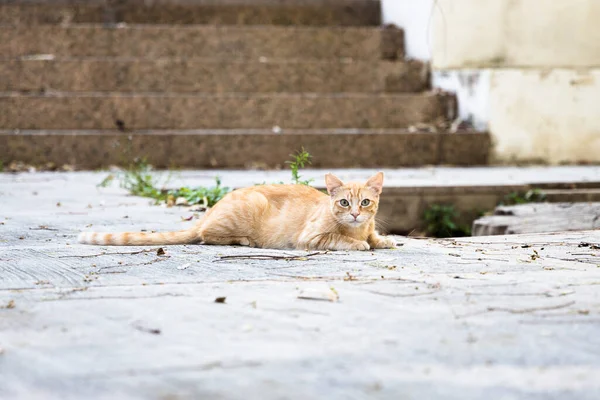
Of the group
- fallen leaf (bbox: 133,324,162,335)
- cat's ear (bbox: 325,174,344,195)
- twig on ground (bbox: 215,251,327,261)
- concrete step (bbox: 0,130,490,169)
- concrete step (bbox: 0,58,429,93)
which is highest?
concrete step (bbox: 0,58,429,93)

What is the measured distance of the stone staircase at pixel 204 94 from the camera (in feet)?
25.6

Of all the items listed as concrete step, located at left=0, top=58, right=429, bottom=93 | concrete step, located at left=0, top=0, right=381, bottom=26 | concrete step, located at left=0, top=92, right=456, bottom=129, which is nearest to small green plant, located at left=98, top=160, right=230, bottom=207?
concrete step, located at left=0, top=92, right=456, bottom=129

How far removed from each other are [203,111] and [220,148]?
0.52 m

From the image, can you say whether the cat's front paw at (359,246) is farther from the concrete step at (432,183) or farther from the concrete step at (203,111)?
the concrete step at (203,111)

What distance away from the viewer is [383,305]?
104 inches

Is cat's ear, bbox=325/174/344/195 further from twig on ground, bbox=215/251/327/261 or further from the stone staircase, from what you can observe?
the stone staircase

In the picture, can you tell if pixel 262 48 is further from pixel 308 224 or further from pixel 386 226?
pixel 308 224

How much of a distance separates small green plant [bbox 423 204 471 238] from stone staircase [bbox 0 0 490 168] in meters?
1.92

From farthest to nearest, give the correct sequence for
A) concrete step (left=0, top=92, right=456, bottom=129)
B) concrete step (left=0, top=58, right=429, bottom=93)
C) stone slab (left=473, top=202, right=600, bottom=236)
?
concrete step (left=0, top=58, right=429, bottom=93) → concrete step (left=0, top=92, right=456, bottom=129) → stone slab (left=473, top=202, right=600, bottom=236)

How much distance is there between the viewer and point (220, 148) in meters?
7.82

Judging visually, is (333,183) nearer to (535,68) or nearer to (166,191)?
(166,191)

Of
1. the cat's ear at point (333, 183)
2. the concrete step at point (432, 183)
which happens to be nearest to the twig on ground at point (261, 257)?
the cat's ear at point (333, 183)

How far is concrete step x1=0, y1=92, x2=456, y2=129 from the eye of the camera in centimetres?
806

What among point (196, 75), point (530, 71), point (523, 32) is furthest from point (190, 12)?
point (530, 71)
